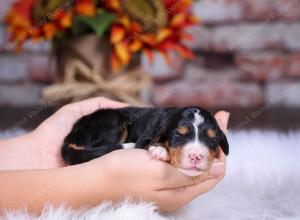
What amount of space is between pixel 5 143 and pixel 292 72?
179 centimetres

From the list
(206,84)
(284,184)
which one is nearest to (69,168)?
(284,184)

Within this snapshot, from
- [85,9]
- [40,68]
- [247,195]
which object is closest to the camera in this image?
[247,195]

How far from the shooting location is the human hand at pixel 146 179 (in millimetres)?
1070

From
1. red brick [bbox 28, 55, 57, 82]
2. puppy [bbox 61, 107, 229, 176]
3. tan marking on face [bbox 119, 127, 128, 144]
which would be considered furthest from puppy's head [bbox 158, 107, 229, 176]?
red brick [bbox 28, 55, 57, 82]

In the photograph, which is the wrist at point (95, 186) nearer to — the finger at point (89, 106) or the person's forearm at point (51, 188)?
the person's forearm at point (51, 188)

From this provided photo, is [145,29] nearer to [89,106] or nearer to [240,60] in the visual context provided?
[89,106]

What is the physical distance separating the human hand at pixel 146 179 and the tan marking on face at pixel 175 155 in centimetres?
1

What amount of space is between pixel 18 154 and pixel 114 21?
2.42 feet

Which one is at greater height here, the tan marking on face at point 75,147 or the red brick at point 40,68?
the red brick at point 40,68

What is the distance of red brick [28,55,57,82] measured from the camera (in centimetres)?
285

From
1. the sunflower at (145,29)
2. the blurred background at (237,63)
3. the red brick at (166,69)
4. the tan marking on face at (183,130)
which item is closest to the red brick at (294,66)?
the blurred background at (237,63)

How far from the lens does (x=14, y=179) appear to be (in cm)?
108

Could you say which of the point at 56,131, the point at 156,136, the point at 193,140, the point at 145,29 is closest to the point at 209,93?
the point at 145,29

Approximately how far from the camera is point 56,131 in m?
1.54
